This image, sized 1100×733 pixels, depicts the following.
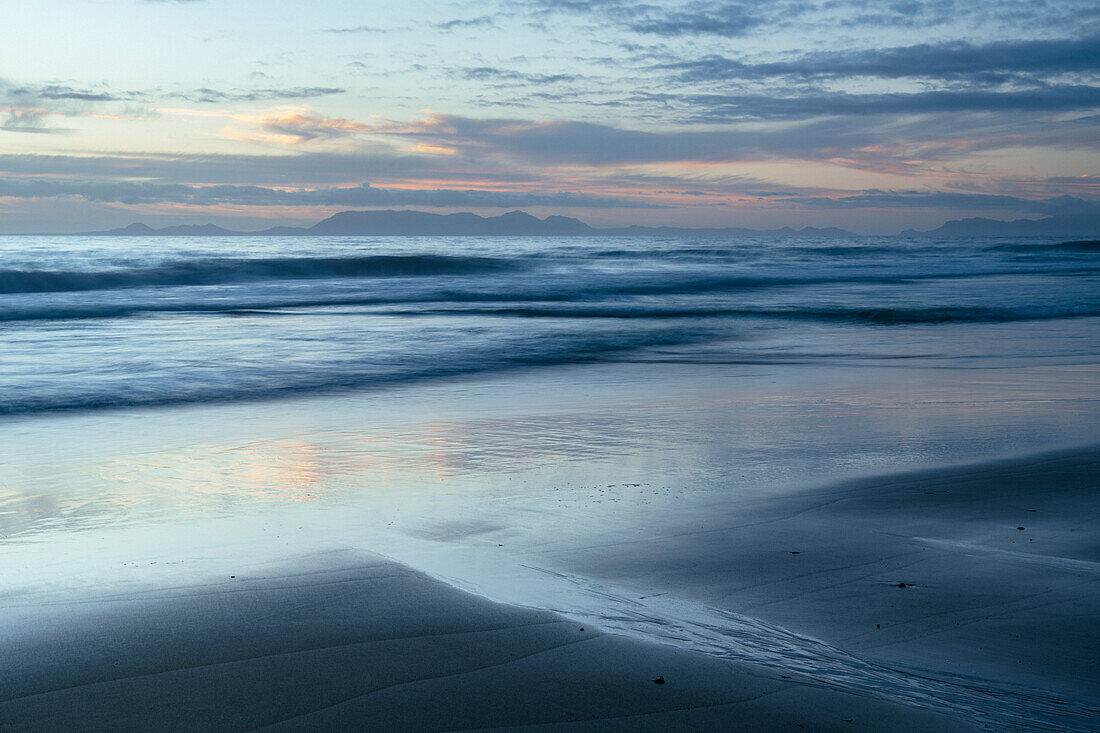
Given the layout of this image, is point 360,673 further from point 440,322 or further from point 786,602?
point 440,322

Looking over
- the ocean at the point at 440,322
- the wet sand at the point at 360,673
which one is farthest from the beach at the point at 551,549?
the ocean at the point at 440,322

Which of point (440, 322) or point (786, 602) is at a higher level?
point (786, 602)

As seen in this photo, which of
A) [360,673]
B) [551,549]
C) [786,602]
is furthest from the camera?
[551,549]

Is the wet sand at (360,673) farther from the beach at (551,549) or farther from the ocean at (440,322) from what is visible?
the ocean at (440,322)

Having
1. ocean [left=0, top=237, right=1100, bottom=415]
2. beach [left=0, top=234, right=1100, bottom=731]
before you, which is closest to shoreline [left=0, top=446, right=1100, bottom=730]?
beach [left=0, top=234, right=1100, bottom=731]

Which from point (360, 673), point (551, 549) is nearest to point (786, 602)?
point (551, 549)

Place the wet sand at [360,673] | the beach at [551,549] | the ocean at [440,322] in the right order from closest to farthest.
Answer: the wet sand at [360,673] < the beach at [551,549] < the ocean at [440,322]

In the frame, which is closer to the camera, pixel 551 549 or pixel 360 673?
pixel 360 673

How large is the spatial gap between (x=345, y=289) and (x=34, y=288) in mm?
8657

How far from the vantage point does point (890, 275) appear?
3378cm

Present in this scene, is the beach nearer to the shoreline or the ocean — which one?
the shoreline

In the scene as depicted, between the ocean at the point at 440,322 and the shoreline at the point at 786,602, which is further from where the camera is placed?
the ocean at the point at 440,322

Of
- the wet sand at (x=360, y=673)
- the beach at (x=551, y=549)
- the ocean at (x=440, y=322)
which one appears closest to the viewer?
the wet sand at (x=360, y=673)

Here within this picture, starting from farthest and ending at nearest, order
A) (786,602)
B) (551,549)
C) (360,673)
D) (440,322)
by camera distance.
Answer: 1. (440,322)
2. (551,549)
3. (786,602)
4. (360,673)
